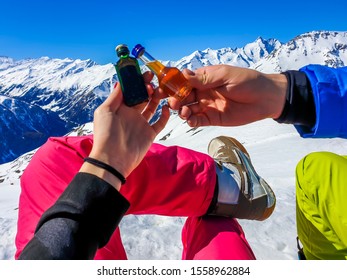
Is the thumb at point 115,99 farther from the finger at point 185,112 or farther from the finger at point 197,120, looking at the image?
the finger at point 197,120

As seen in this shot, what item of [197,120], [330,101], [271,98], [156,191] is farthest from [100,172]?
[330,101]

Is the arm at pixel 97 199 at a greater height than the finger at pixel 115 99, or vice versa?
the finger at pixel 115 99

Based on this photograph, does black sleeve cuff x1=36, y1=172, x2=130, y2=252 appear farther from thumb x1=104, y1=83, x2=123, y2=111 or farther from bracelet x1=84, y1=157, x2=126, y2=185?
thumb x1=104, y1=83, x2=123, y2=111

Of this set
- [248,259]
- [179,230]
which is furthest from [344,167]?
[179,230]

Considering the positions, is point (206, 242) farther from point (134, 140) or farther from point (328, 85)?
point (328, 85)

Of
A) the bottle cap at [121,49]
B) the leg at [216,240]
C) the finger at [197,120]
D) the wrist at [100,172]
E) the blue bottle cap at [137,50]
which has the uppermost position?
the blue bottle cap at [137,50]

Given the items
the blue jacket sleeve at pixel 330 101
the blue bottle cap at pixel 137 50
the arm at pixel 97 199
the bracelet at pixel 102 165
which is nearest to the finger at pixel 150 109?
the arm at pixel 97 199

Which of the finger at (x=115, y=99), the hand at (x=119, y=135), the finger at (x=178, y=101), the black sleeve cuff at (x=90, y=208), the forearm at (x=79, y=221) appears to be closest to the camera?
the forearm at (x=79, y=221)

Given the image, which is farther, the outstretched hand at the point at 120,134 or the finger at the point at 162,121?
the finger at the point at 162,121
